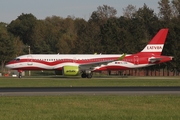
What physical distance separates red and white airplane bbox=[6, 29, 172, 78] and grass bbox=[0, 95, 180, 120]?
37386mm

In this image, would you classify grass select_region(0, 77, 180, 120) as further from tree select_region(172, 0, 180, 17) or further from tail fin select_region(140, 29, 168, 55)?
tree select_region(172, 0, 180, 17)

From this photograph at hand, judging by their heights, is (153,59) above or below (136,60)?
above

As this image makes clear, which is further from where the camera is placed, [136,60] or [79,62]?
[136,60]

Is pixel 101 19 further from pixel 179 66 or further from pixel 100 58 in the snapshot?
pixel 100 58

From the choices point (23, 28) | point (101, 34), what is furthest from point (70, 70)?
point (23, 28)

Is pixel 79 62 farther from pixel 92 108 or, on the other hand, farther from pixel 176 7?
pixel 176 7

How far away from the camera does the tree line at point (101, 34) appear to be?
88.3 metres

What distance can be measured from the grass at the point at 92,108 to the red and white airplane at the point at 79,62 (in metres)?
37.4

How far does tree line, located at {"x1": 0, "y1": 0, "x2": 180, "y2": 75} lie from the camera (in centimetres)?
8831

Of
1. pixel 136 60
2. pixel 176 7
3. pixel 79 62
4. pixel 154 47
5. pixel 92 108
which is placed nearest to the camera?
pixel 92 108

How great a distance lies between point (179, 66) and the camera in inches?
3231

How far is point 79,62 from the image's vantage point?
2539 inches

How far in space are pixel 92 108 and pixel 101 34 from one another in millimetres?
78021

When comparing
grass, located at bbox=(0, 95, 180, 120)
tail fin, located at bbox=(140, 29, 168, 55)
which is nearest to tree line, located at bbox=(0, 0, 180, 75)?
tail fin, located at bbox=(140, 29, 168, 55)
